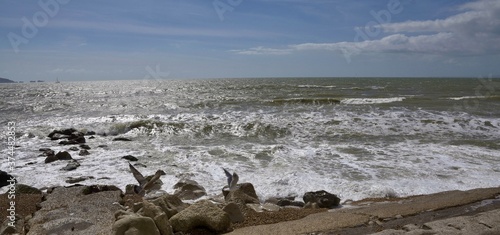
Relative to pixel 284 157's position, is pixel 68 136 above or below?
below

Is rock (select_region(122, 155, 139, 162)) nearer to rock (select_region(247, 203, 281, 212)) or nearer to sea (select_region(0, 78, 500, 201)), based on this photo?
sea (select_region(0, 78, 500, 201))

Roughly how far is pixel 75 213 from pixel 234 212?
2.73m

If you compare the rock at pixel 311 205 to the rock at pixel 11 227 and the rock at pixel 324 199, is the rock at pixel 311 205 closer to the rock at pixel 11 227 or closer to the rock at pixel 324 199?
the rock at pixel 324 199

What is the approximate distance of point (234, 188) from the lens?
24.8ft

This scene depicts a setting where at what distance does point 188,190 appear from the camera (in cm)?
827

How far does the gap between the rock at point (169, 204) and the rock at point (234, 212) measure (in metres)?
0.86

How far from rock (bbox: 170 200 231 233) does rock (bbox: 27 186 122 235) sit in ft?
3.22

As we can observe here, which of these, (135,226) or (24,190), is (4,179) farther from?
(135,226)

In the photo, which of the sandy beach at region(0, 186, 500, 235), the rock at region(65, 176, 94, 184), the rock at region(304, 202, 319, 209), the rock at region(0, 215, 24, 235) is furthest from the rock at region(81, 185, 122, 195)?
the rock at region(304, 202, 319, 209)

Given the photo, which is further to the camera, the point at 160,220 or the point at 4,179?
the point at 4,179

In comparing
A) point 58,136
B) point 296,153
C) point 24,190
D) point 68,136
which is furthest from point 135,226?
point 58,136

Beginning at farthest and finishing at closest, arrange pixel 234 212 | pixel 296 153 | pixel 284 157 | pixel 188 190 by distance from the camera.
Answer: pixel 296 153 → pixel 284 157 → pixel 188 190 → pixel 234 212

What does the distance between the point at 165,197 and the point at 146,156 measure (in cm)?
671

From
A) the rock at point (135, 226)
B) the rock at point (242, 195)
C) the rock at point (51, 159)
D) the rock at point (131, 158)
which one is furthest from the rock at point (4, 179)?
the rock at point (135, 226)
